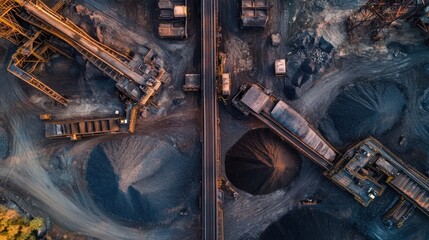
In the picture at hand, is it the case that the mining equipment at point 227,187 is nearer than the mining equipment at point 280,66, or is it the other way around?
the mining equipment at point 227,187

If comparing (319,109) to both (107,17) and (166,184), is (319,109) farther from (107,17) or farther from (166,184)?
(107,17)

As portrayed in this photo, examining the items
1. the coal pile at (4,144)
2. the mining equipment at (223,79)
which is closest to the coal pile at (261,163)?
the mining equipment at (223,79)

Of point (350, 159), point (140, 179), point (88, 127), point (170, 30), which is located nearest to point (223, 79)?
point (170, 30)

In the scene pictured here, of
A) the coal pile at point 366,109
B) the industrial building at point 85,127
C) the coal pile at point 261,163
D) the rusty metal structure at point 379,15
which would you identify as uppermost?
the rusty metal structure at point 379,15

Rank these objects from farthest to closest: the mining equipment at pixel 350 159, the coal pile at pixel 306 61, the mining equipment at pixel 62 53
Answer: the coal pile at pixel 306 61
the mining equipment at pixel 350 159
the mining equipment at pixel 62 53

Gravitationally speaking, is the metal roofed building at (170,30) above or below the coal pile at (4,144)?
above

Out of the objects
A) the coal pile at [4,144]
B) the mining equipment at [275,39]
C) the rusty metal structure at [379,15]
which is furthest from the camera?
the coal pile at [4,144]

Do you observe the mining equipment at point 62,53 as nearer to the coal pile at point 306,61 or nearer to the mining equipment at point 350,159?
the mining equipment at point 350,159
